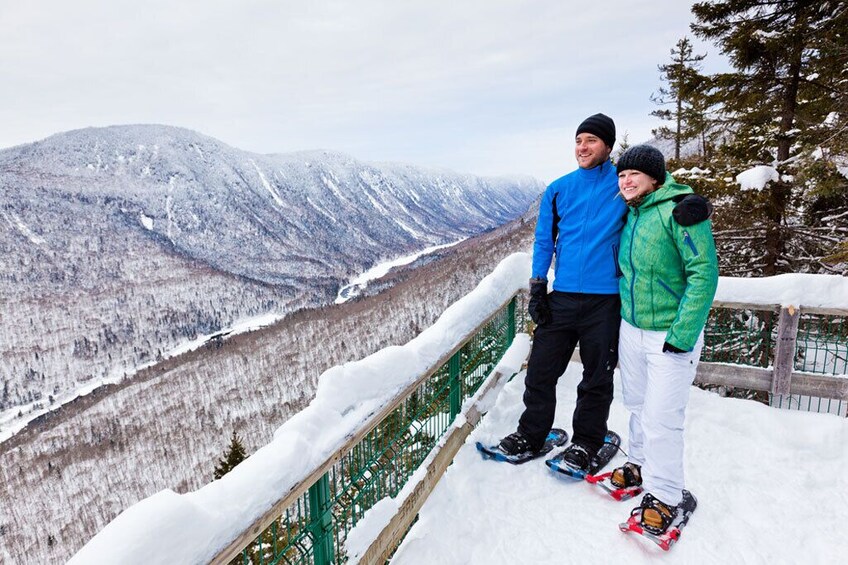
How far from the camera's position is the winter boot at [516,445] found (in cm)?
329

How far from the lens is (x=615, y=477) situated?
9.80 feet

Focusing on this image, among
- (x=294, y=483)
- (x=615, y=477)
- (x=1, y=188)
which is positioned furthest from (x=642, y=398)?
(x=1, y=188)

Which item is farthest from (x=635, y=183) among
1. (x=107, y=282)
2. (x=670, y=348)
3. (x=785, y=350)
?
(x=107, y=282)

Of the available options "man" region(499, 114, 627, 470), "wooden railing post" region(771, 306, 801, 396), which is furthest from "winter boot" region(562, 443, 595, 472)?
"wooden railing post" region(771, 306, 801, 396)

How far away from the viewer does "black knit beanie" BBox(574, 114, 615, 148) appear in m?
2.84

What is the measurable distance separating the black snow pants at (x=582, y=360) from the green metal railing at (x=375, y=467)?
61 centimetres

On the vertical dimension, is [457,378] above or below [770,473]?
above

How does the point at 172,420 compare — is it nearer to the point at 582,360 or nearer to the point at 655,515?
the point at 582,360

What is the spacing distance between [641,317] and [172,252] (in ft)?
647

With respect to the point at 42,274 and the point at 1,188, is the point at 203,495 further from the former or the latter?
the point at 1,188

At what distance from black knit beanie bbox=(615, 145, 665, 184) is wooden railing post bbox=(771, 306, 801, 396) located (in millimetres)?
2412

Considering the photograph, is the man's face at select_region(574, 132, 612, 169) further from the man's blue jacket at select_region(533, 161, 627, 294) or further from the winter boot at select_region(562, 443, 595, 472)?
the winter boot at select_region(562, 443, 595, 472)

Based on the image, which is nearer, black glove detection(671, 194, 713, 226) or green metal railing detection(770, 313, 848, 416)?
black glove detection(671, 194, 713, 226)

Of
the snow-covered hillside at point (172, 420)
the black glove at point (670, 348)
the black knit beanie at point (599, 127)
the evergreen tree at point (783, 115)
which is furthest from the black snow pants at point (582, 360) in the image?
the snow-covered hillside at point (172, 420)
